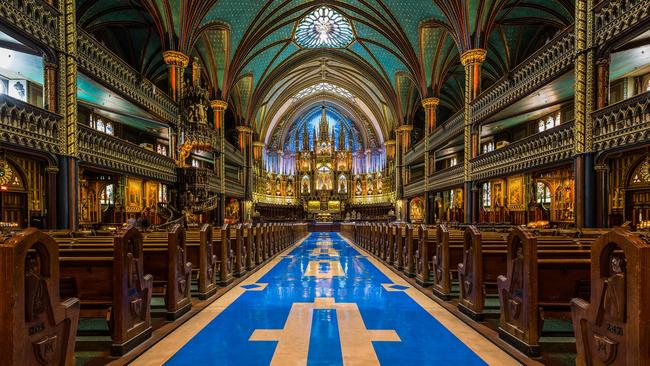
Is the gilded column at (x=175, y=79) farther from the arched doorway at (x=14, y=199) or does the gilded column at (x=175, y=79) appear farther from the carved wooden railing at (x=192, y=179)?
the arched doorway at (x=14, y=199)

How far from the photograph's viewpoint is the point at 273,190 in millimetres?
39812

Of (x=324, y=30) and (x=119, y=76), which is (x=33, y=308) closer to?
(x=119, y=76)

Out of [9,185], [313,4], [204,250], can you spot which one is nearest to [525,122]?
[313,4]

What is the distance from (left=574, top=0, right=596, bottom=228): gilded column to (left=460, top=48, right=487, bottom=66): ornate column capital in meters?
6.85

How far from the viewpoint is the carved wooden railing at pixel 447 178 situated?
19.5 metres

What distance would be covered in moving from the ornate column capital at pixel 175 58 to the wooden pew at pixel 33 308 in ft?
53.4

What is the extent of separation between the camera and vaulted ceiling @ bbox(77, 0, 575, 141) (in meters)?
17.1

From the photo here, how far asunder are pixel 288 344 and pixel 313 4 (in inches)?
968

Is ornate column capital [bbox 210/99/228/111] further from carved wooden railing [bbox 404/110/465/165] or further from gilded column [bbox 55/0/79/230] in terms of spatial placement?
carved wooden railing [bbox 404/110/465/165]

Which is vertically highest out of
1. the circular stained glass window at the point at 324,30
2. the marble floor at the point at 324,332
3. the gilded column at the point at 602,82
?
the circular stained glass window at the point at 324,30

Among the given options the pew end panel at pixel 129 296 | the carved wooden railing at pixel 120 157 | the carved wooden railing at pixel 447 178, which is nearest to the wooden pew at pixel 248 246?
the pew end panel at pixel 129 296

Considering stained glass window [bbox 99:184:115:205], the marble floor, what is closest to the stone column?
the marble floor

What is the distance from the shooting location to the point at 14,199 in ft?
46.0

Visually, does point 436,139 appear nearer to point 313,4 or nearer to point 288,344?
point 313,4
